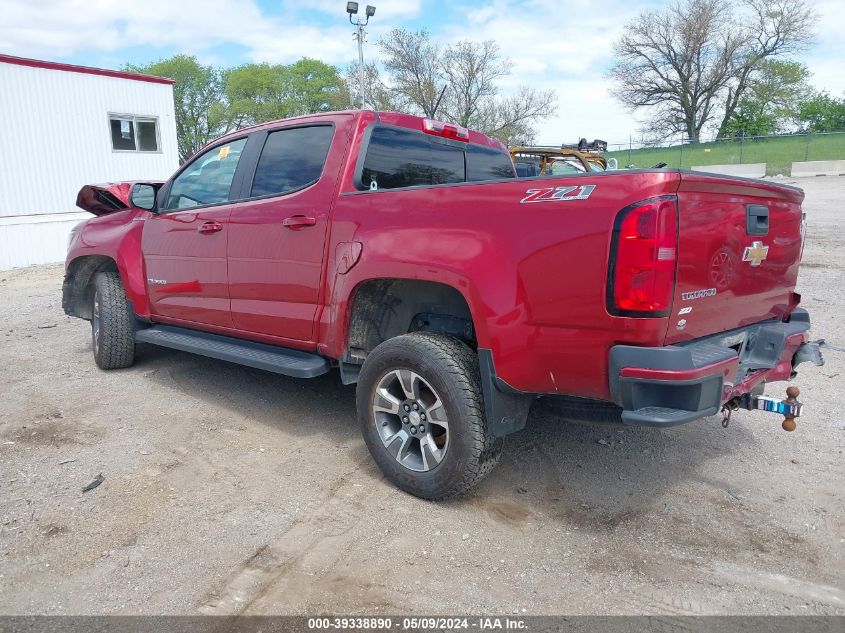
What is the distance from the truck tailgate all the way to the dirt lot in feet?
3.22

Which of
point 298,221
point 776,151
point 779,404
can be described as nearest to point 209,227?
point 298,221

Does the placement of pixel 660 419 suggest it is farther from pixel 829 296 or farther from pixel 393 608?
pixel 829 296

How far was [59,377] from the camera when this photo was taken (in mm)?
5676

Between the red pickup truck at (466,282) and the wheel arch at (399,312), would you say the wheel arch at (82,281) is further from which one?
the wheel arch at (399,312)

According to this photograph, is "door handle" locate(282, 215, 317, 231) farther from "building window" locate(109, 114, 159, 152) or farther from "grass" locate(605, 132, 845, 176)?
"grass" locate(605, 132, 845, 176)

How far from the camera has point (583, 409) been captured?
3.21 metres

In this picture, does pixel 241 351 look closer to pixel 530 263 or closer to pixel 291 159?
pixel 291 159

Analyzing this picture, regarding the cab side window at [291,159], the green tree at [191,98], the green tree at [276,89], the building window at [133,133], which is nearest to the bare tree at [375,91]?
the building window at [133,133]

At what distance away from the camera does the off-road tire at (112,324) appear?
564 cm

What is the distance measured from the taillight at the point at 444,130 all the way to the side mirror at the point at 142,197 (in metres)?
2.40

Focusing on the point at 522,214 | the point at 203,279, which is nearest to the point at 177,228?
the point at 203,279

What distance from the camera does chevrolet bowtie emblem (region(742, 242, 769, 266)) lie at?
311 centimetres

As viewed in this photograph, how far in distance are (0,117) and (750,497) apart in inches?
715

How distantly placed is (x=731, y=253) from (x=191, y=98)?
229 ft
